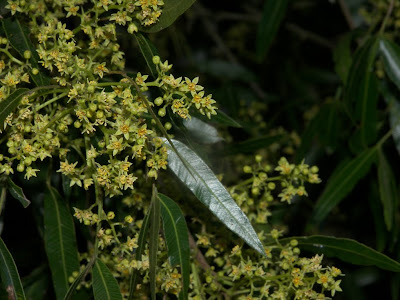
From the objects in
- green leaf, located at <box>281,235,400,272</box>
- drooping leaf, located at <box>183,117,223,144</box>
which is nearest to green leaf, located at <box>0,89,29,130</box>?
drooping leaf, located at <box>183,117,223,144</box>

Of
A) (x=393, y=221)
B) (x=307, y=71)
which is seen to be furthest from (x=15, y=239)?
(x=307, y=71)

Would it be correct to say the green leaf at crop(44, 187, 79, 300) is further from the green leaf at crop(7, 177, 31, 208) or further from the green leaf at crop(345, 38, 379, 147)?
the green leaf at crop(345, 38, 379, 147)

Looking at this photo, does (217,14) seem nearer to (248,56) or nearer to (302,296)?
(248,56)

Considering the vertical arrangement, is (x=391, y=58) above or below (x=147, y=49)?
below

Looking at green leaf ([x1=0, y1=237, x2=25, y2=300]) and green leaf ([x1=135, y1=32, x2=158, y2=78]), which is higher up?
green leaf ([x1=135, y1=32, x2=158, y2=78])

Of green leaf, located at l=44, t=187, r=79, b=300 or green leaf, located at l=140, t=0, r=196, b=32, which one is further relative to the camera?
green leaf, located at l=44, t=187, r=79, b=300

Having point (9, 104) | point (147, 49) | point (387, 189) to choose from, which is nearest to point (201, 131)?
point (147, 49)

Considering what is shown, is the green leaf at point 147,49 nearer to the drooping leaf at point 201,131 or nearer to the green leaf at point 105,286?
the drooping leaf at point 201,131

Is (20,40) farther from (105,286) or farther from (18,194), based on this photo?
(105,286)
